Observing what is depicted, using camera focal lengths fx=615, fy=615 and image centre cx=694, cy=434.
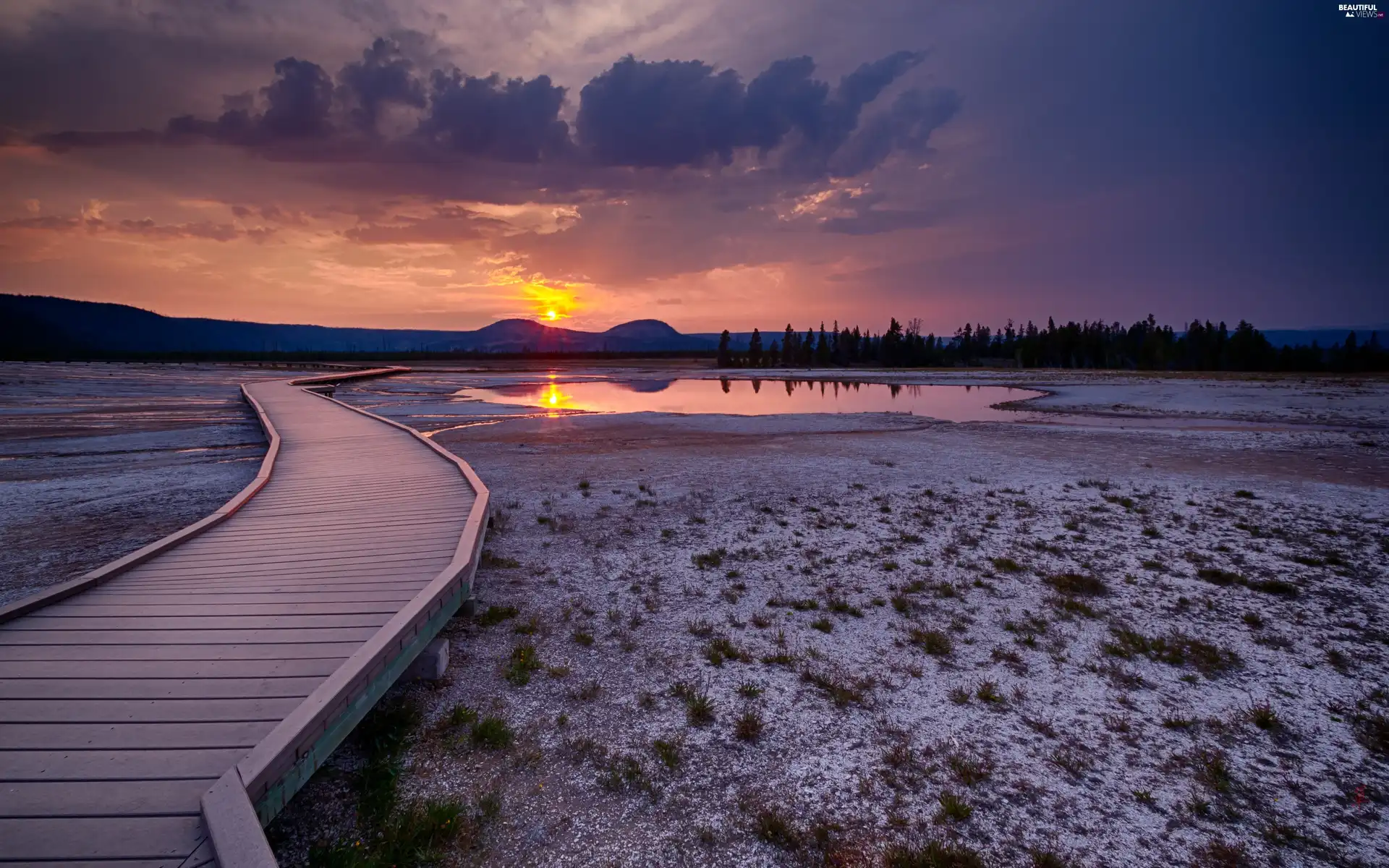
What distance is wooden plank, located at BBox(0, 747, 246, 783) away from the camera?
3295 millimetres

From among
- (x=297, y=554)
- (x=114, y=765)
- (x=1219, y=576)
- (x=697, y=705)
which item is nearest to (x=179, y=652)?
(x=114, y=765)

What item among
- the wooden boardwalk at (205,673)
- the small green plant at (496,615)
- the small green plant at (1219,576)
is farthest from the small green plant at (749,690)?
the small green plant at (1219,576)

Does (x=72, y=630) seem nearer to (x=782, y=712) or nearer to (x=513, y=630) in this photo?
(x=513, y=630)

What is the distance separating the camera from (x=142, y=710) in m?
3.90

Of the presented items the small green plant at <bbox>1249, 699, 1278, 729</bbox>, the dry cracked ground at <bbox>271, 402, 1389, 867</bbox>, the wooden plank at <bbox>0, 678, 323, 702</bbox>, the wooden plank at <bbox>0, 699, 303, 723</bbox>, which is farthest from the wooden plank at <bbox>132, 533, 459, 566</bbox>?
the small green plant at <bbox>1249, 699, 1278, 729</bbox>

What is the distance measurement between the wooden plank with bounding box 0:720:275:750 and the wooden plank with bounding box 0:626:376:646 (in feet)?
3.48

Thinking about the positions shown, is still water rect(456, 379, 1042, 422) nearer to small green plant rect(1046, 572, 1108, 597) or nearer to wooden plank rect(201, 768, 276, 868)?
small green plant rect(1046, 572, 1108, 597)

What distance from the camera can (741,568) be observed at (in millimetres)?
8852

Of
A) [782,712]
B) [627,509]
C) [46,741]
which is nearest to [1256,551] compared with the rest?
[782,712]

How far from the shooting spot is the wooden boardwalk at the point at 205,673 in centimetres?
300

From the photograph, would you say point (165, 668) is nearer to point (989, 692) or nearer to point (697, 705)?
point (697, 705)

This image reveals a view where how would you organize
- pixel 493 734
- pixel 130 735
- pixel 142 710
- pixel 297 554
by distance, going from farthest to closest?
1. pixel 297 554
2. pixel 493 734
3. pixel 142 710
4. pixel 130 735

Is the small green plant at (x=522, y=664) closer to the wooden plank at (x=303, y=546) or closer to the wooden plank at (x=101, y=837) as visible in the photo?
the wooden plank at (x=303, y=546)

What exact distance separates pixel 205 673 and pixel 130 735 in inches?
27.5
